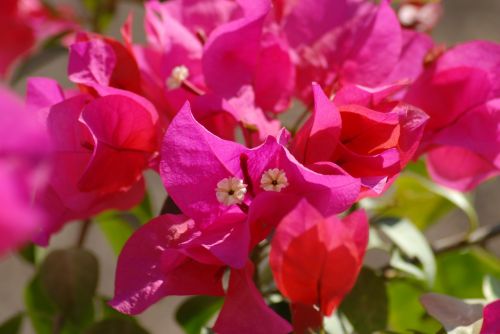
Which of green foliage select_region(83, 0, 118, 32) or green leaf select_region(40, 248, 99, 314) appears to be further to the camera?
green foliage select_region(83, 0, 118, 32)

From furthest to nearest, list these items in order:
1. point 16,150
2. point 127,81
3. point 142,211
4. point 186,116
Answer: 1. point 142,211
2. point 127,81
3. point 186,116
4. point 16,150

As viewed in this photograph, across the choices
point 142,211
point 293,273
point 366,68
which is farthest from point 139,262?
point 142,211

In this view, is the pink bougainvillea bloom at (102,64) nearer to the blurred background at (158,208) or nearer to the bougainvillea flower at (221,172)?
the bougainvillea flower at (221,172)

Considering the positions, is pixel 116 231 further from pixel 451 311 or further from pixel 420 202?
pixel 451 311

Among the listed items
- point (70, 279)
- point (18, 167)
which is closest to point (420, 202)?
point (70, 279)

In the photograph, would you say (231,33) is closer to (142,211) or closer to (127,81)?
(127,81)

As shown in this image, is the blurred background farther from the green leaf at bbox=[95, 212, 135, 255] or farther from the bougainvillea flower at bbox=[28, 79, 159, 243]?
the bougainvillea flower at bbox=[28, 79, 159, 243]

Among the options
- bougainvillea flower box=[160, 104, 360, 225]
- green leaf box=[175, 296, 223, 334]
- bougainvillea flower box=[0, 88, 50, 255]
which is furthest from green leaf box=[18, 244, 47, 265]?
bougainvillea flower box=[0, 88, 50, 255]

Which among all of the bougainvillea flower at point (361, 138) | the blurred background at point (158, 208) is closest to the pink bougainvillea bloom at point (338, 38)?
the bougainvillea flower at point (361, 138)
